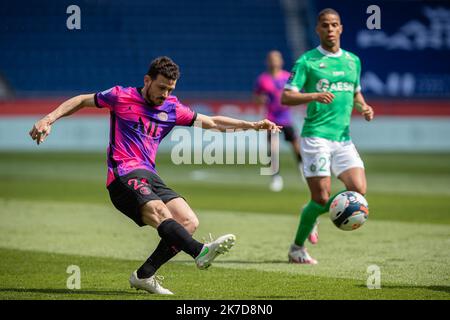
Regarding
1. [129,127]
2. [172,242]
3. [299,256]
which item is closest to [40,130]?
[129,127]

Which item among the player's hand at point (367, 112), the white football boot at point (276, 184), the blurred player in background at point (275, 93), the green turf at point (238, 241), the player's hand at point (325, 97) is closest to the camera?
the green turf at point (238, 241)

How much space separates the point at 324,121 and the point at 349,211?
135 centimetres

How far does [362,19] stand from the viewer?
120 ft

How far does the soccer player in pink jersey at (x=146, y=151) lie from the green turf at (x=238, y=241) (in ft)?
1.69

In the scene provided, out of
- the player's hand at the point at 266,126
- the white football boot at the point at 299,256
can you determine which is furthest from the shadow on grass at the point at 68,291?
the white football boot at the point at 299,256

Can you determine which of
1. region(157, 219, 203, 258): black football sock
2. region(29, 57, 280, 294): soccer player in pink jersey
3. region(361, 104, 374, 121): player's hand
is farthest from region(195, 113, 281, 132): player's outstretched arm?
region(361, 104, 374, 121): player's hand

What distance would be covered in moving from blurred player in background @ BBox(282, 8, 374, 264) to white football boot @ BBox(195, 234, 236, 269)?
2.66 metres

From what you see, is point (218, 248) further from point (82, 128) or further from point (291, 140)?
point (82, 128)

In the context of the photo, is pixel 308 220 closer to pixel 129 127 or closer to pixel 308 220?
pixel 308 220

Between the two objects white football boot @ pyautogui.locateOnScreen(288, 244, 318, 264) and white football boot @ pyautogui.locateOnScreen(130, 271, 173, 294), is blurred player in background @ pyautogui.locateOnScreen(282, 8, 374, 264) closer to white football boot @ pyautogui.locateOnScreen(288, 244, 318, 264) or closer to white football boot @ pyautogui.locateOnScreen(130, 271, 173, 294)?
white football boot @ pyautogui.locateOnScreen(288, 244, 318, 264)

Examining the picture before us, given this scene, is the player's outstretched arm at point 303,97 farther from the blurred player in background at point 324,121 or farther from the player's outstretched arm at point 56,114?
the player's outstretched arm at point 56,114

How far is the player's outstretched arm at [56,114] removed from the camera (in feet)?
24.4
